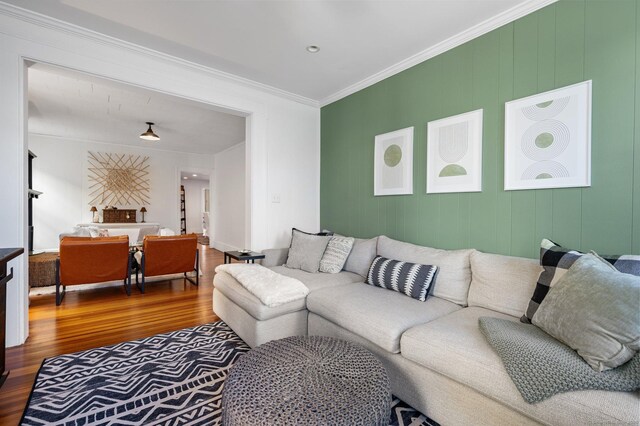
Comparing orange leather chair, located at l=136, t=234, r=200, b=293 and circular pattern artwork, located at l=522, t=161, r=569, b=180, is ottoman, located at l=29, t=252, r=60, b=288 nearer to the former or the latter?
orange leather chair, located at l=136, t=234, r=200, b=293

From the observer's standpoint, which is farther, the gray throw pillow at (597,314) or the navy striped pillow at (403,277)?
the navy striped pillow at (403,277)

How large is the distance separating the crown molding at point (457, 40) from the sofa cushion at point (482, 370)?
86.2 inches

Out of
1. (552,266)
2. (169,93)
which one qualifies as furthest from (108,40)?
(552,266)

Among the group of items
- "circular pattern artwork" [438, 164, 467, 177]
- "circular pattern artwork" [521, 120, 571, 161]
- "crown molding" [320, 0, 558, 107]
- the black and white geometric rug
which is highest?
"crown molding" [320, 0, 558, 107]

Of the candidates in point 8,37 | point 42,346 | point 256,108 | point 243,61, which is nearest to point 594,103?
point 243,61

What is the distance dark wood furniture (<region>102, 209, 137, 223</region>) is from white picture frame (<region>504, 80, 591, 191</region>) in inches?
304

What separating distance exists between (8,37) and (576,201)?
4421 mm

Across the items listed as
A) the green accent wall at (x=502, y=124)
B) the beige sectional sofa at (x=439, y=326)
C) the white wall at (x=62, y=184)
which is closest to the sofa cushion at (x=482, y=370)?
the beige sectional sofa at (x=439, y=326)

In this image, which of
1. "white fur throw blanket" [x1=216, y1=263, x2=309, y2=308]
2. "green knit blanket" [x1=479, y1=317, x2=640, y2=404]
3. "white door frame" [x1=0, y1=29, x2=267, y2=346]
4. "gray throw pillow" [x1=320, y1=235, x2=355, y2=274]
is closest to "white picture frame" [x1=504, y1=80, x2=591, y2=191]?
"green knit blanket" [x1=479, y1=317, x2=640, y2=404]

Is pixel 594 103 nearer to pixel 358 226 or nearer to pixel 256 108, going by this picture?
pixel 358 226

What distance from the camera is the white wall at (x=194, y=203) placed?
11383mm

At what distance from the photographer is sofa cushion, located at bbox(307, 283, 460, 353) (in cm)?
172

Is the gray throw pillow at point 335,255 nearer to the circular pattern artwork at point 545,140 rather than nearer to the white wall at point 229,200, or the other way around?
the circular pattern artwork at point 545,140

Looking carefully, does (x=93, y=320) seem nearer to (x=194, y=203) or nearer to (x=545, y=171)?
(x=545, y=171)
